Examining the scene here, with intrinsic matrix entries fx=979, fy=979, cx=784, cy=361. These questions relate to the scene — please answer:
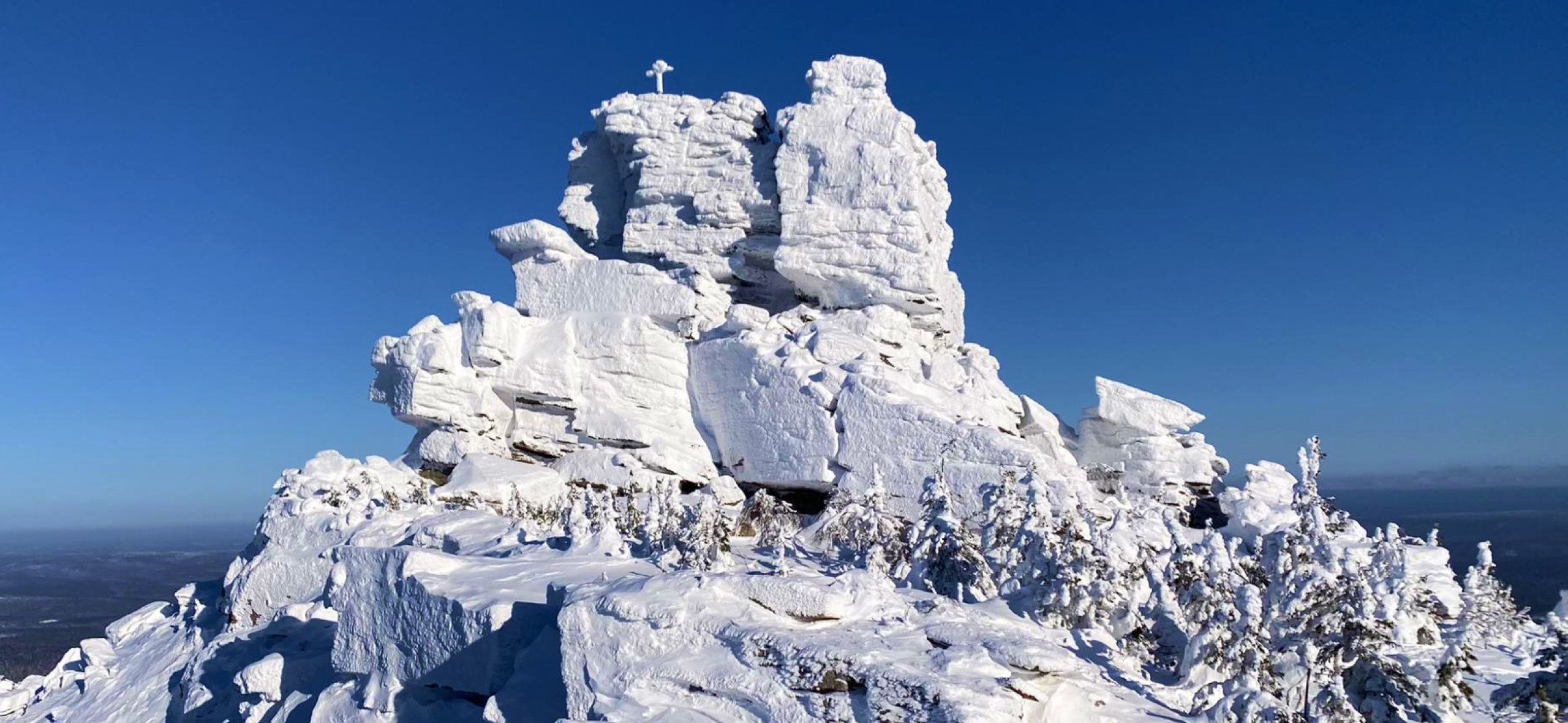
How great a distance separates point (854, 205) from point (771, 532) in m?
14.6

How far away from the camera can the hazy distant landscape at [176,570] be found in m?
57.0

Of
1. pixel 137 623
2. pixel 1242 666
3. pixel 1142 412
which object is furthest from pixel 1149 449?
pixel 137 623

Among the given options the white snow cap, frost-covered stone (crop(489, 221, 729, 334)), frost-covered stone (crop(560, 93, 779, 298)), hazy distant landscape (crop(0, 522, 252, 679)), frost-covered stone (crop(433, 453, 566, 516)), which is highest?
frost-covered stone (crop(560, 93, 779, 298))

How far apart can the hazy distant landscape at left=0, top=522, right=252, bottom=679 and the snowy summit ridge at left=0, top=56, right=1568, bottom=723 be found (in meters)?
20.0

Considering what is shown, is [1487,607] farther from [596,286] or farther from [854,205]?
[596,286]

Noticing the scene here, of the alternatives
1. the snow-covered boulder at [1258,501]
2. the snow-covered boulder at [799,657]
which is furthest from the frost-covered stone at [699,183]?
the snow-covered boulder at [799,657]

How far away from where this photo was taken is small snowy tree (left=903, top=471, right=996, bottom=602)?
1588 centimetres

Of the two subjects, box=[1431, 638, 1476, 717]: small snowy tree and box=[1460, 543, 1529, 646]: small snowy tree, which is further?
box=[1460, 543, 1529, 646]: small snowy tree

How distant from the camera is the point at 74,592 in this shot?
11838cm

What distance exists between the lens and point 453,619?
12.1 meters

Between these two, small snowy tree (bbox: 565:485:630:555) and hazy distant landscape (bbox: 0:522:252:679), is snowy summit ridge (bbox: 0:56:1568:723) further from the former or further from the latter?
hazy distant landscape (bbox: 0:522:252:679)

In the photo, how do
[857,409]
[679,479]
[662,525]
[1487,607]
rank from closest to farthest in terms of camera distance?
[662,525] → [1487,607] → [857,409] → [679,479]

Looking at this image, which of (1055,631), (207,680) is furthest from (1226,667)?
(207,680)

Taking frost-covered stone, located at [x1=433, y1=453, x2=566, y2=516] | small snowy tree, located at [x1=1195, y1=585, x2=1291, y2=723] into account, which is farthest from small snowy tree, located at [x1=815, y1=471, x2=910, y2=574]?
frost-covered stone, located at [x1=433, y1=453, x2=566, y2=516]
